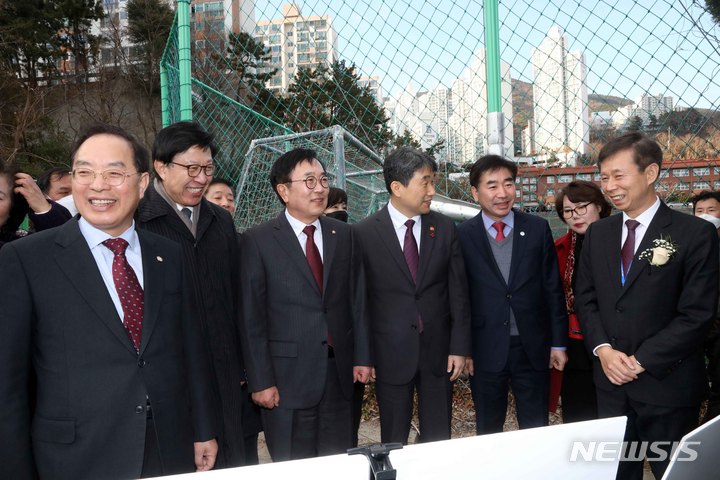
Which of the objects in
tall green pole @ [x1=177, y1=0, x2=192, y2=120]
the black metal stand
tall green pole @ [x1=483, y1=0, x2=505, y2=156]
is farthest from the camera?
tall green pole @ [x1=177, y1=0, x2=192, y2=120]

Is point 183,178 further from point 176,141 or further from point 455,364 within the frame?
point 455,364

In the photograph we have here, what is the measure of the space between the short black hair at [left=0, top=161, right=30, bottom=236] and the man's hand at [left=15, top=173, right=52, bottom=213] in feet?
0.10

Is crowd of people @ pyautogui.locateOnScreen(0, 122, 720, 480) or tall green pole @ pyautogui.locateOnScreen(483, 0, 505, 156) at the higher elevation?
tall green pole @ pyautogui.locateOnScreen(483, 0, 505, 156)

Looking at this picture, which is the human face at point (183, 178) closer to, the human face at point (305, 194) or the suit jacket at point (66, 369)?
the human face at point (305, 194)

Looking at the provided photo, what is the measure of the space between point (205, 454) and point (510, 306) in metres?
1.58

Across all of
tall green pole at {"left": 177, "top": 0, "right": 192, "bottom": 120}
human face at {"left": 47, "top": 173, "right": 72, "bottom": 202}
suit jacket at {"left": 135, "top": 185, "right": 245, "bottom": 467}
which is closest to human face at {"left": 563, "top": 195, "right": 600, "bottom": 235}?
suit jacket at {"left": 135, "top": 185, "right": 245, "bottom": 467}

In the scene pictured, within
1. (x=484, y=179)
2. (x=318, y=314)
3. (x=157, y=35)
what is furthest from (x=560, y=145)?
(x=157, y=35)

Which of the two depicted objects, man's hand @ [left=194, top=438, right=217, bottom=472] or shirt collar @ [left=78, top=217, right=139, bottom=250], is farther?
man's hand @ [left=194, top=438, right=217, bottom=472]

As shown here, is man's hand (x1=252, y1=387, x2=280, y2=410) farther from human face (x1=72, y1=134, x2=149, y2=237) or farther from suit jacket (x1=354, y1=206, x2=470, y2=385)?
human face (x1=72, y1=134, x2=149, y2=237)

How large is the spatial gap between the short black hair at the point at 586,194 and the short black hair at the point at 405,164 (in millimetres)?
771

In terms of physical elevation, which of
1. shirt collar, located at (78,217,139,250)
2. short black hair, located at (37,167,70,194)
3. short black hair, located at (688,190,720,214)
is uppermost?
short black hair, located at (37,167,70,194)

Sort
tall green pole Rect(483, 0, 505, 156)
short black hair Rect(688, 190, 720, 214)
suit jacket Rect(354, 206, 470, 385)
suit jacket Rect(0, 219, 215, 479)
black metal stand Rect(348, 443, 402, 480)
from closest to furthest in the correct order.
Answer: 1. black metal stand Rect(348, 443, 402, 480)
2. suit jacket Rect(0, 219, 215, 479)
3. suit jacket Rect(354, 206, 470, 385)
4. tall green pole Rect(483, 0, 505, 156)
5. short black hair Rect(688, 190, 720, 214)

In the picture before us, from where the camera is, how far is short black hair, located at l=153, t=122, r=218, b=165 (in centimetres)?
251

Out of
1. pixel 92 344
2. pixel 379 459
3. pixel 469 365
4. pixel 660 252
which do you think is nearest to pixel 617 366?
pixel 660 252
